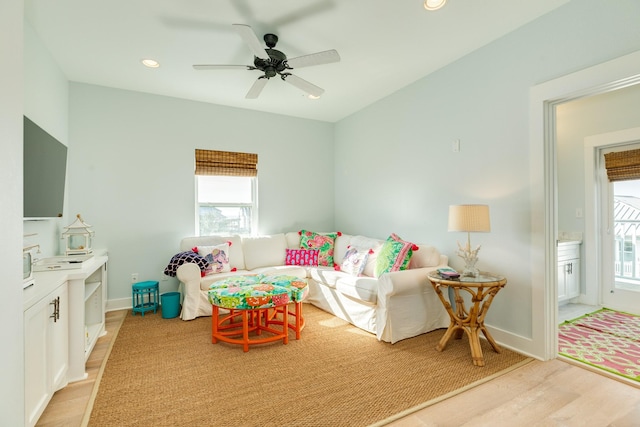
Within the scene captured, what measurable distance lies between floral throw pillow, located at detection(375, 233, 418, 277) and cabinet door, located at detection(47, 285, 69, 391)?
2618 millimetres

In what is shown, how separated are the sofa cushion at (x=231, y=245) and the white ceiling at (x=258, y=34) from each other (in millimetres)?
1919

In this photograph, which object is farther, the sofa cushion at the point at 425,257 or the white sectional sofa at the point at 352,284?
the sofa cushion at the point at 425,257

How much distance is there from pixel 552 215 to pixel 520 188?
316 mm

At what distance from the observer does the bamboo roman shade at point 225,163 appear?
432 cm

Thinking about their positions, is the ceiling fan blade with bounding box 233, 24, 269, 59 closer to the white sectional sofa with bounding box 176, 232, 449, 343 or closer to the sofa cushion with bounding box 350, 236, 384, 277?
the white sectional sofa with bounding box 176, 232, 449, 343

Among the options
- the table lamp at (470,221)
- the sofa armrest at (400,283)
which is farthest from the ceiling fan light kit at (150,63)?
the table lamp at (470,221)

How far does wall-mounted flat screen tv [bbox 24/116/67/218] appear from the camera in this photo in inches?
87.7

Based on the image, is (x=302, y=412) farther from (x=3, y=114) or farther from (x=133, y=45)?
(x=133, y=45)

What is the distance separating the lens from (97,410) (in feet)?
6.08

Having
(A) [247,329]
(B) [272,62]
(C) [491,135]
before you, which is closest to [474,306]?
(C) [491,135]

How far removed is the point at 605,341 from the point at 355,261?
2.42 meters

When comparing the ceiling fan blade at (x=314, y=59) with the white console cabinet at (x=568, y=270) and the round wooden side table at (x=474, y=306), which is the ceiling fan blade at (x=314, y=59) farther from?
the white console cabinet at (x=568, y=270)

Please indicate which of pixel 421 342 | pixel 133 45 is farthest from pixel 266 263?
pixel 133 45

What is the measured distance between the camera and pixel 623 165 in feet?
11.8
